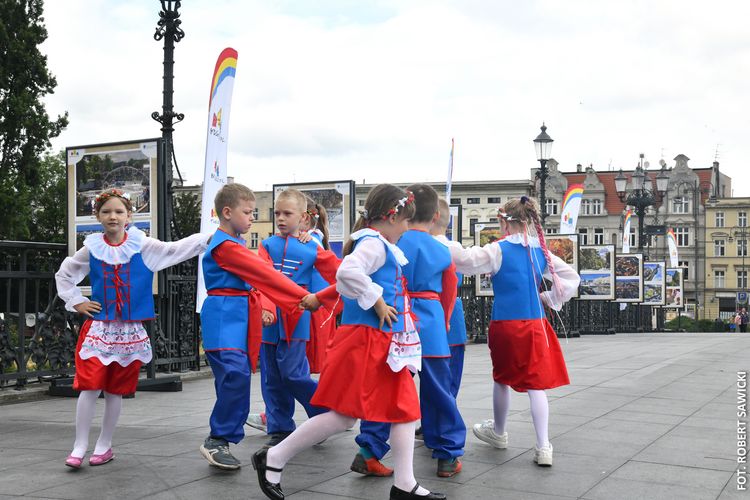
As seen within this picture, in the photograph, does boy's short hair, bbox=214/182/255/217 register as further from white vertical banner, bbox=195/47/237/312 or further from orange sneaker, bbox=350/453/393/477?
white vertical banner, bbox=195/47/237/312

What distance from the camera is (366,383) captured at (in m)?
4.45

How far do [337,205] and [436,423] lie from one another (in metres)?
7.61

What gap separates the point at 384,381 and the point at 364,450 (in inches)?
34.5

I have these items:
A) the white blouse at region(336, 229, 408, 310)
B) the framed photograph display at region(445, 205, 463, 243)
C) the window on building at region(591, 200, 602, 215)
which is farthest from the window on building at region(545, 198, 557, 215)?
the white blouse at region(336, 229, 408, 310)

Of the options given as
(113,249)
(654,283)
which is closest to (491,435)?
(113,249)

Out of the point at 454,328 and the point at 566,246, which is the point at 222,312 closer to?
the point at 454,328

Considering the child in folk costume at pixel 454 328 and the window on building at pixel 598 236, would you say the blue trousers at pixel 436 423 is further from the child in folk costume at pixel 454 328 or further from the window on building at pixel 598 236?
the window on building at pixel 598 236

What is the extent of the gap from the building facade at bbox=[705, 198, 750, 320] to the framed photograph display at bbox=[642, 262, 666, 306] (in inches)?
2005

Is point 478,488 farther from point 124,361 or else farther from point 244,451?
point 124,361

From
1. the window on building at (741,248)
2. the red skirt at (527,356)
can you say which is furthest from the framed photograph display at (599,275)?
the window on building at (741,248)

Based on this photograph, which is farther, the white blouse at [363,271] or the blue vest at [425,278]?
the blue vest at [425,278]

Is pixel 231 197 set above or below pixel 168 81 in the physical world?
below

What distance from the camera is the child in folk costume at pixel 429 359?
512 cm

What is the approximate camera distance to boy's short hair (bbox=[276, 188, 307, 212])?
20.0 feet
